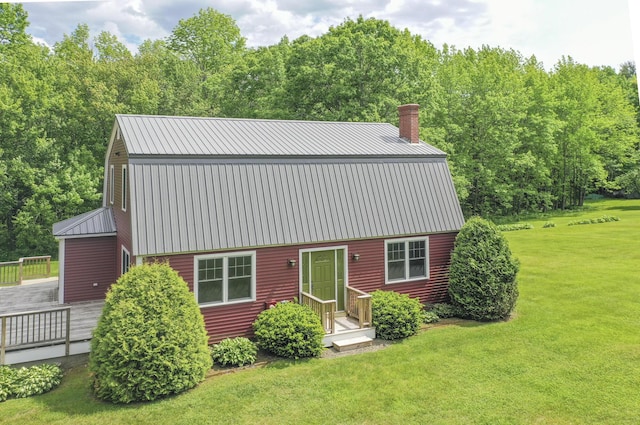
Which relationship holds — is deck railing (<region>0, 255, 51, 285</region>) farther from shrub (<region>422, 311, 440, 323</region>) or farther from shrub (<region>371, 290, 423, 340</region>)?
shrub (<region>422, 311, 440, 323</region>)

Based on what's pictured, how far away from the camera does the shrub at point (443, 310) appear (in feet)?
46.5

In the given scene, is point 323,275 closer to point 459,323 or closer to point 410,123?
point 459,323

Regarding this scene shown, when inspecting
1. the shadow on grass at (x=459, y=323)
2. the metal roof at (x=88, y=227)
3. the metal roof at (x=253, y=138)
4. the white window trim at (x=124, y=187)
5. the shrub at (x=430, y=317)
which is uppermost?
the metal roof at (x=253, y=138)

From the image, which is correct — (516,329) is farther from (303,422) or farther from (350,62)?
(350,62)

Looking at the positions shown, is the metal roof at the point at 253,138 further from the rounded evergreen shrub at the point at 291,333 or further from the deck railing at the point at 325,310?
the rounded evergreen shrub at the point at 291,333

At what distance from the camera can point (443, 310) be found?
14.2 meters

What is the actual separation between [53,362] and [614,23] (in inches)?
604

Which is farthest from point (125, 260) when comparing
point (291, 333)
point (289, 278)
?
point (291, 333)

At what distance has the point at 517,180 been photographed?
42.2 m

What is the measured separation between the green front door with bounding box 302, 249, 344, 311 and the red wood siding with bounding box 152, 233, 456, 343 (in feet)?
0.88

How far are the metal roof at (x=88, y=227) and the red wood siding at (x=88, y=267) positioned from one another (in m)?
0.25

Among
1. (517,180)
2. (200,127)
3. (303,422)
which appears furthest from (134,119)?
(517,180)

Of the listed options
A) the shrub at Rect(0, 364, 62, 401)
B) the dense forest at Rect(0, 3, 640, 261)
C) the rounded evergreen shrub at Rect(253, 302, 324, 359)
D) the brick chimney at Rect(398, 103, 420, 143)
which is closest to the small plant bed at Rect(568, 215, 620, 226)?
the dense forest at Rect(0, 3, 640, 261)

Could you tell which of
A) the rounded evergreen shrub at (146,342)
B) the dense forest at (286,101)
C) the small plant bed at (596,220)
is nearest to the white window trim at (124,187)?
the rounded evergreen shrub at (146,342)
